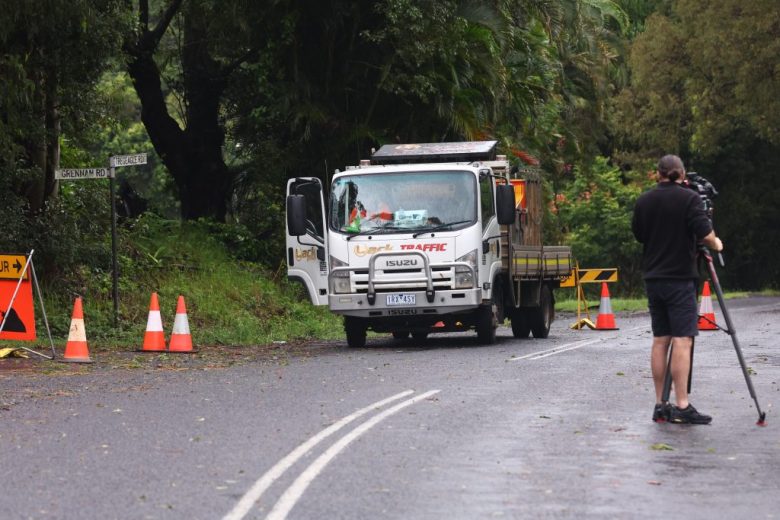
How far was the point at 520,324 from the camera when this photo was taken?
2373 centimetres

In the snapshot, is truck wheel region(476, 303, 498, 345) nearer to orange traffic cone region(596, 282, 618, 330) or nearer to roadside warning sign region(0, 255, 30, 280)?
orange traffic cone region(596, 282, 618, 330)

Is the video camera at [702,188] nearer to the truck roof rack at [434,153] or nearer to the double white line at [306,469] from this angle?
the double white line at [306,469]

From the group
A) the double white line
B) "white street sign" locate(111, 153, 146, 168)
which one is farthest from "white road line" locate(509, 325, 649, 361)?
"white street sign" locate(111, 153, 146, 168)

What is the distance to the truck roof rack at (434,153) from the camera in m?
21.8

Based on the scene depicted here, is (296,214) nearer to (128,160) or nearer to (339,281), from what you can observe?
(339,281)

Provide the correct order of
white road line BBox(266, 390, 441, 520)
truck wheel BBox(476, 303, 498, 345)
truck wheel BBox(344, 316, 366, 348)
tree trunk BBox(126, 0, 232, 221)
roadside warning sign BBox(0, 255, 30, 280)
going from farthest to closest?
tree trunk BBox(126, 0, 232, 221) → truck wheel BBox(344, 316, 366, 348) → truck wheel BBox(476, 303, 498, 345) → roadside warning sign BBox(0, 255, 30, 280) → white road line BBox(266, 390, 441, 520)

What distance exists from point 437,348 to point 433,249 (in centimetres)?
152

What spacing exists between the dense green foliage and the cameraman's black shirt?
423 inches

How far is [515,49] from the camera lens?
30.6 m

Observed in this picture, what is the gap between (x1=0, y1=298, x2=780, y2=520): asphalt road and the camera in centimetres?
824

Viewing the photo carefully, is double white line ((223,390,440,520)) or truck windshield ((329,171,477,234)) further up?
truck windshield ((329,171,477,234))

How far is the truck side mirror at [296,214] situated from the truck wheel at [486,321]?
2.80 metres

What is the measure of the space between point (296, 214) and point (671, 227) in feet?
32.0

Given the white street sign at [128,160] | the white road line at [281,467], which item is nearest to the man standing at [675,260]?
the white road line at [281,467]
